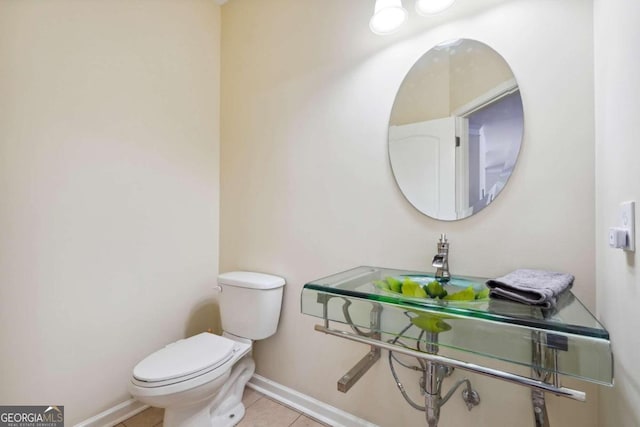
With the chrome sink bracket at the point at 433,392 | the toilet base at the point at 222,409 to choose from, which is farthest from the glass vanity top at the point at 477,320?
the toilet base at the point at 222,409

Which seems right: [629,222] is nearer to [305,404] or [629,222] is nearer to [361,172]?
[361,172]

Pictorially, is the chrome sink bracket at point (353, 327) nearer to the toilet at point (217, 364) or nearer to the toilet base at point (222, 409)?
the toilet at point (217, 364)

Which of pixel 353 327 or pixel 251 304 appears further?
pixel 251 304

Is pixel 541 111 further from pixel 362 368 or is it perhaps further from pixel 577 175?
pixel 362 368

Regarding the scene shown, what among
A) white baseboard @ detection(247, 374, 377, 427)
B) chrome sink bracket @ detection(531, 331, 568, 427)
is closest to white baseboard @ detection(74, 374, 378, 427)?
white baseboard @ detection(247, 374, 377, 427)

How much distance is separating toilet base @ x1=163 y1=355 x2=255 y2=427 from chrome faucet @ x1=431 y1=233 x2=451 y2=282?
123 centimetres

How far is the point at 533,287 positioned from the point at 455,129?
2.23 feet

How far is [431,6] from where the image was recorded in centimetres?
112

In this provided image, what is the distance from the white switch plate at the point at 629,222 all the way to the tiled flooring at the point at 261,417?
58.5 inches

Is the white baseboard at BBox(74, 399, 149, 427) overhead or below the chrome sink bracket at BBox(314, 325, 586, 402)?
below

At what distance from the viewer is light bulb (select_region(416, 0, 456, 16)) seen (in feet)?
3.59

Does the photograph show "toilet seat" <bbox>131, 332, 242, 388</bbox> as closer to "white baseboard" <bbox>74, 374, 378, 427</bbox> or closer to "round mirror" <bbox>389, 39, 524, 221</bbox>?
"white baseboard" <bbox>74, 374, 378, 427</bbox>

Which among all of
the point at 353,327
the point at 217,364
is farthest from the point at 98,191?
the point at 353,327

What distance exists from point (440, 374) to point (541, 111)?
100 cm
